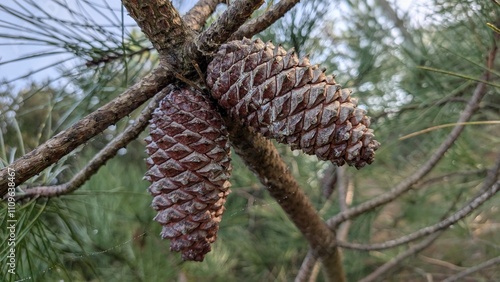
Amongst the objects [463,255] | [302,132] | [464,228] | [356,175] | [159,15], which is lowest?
[463,255]

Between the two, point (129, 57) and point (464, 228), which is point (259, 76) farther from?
point (464, 228)

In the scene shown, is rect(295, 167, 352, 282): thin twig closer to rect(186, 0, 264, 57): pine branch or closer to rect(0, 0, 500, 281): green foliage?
rect(0, 0, 500, 281): green foliage

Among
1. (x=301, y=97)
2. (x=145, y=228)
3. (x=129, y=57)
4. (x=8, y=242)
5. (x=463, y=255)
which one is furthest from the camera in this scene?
(x=463, y=255)

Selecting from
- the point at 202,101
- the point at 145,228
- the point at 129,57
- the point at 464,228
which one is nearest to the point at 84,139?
the point at 202,101

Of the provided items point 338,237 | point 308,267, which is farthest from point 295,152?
point 308,267

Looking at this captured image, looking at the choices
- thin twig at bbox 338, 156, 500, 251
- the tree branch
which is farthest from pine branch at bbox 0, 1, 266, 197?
thin twig at bbox 338, 156, 500, 251

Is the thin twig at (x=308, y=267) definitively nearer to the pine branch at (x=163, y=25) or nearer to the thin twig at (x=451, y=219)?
the thin twig at (x=451, y=219)

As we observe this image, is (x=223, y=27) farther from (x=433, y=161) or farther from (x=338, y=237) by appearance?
(x=338, y=237)
